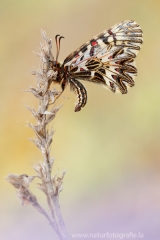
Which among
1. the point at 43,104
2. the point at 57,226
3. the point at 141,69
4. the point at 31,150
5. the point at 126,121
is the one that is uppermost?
the point at 141,69

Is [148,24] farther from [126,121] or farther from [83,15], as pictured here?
[126,121]

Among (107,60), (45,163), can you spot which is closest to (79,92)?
(107,60)

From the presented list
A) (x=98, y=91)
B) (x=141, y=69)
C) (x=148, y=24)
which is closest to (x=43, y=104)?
(x=98, y=91)

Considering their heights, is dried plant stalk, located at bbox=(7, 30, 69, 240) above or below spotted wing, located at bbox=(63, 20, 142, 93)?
below

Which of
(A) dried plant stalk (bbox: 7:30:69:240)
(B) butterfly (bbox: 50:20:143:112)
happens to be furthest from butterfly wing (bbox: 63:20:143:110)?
(A) dried plant stalk (bbox: 7:30:69:240)

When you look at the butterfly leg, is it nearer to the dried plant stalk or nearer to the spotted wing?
the spotted wing

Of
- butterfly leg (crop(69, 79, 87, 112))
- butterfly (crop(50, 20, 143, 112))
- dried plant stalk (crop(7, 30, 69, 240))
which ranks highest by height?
butterfly (crop(50, 20, 143, 112))

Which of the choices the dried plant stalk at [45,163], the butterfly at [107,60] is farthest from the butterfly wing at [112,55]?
the dried plant stalk at [45,163]

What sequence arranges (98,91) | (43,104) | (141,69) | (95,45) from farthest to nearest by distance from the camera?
(141,69) < (98,91) < (95,45) < (43,104)

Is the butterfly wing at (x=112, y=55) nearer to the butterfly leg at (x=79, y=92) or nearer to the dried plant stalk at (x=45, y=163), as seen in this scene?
the butterfly leg at (x=79, y=92)
